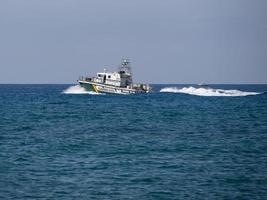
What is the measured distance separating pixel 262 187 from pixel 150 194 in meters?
5.12

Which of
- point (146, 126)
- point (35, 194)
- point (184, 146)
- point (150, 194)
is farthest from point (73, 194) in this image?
point (146, 126)

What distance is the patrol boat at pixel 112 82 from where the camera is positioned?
4240 inches

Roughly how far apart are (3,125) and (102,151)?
69.3 ft

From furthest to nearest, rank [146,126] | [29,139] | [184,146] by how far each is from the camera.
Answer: [146,126] → [29,139] → [184,146]

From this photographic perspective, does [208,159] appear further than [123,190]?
Yes

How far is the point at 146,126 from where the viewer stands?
52.5 metres

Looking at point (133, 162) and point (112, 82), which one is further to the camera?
point (112, 82)

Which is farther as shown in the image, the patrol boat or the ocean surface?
the patrol boat

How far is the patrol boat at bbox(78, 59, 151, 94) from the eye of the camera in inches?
4240

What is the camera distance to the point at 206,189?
2423cm

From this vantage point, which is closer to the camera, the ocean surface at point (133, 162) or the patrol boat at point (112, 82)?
the ocean surface at point (133, 162)

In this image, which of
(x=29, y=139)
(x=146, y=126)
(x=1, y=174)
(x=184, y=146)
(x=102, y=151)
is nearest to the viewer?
(x=1, y=174)

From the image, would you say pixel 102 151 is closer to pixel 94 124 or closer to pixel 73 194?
pixel 73 194

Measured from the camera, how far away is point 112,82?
109 metres
